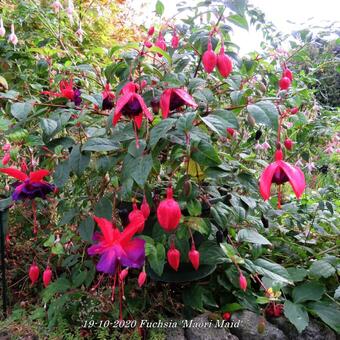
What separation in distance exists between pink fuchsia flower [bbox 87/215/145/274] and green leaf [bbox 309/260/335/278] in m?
0.50

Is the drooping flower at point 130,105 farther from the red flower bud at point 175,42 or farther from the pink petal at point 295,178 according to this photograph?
the red flower bud at point 175,42

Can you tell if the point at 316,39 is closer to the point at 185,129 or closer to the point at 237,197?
the point at 237,197

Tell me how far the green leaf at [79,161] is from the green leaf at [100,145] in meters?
0.03

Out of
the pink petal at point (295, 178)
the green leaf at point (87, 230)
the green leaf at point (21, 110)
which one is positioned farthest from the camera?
the green leaf at point (87, 230)

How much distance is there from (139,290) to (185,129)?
53 cm

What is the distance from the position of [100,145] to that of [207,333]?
1.66 ft

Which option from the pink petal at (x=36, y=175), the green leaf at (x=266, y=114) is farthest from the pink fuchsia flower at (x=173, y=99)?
the pink petal at (x=36, y=175)

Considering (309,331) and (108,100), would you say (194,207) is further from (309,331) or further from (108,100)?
(309,331)

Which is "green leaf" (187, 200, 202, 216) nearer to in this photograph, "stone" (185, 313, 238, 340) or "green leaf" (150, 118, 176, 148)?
"green leaf" (150, 118, 176, 148)

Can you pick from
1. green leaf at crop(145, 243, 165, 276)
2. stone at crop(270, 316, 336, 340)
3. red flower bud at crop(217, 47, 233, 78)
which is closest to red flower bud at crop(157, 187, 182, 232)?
green leaf at crop(145, 243, 165, 276)

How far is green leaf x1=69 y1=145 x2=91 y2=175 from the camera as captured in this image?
74 centimetres

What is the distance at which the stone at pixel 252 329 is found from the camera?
906 millimetres

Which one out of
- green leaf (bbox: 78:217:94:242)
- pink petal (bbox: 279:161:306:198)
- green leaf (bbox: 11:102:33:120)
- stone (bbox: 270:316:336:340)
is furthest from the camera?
stone (bbox: 270:316:336:340)

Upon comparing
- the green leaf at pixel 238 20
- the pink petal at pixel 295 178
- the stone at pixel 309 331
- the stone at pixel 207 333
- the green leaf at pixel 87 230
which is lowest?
the stone at pixel 207 333
